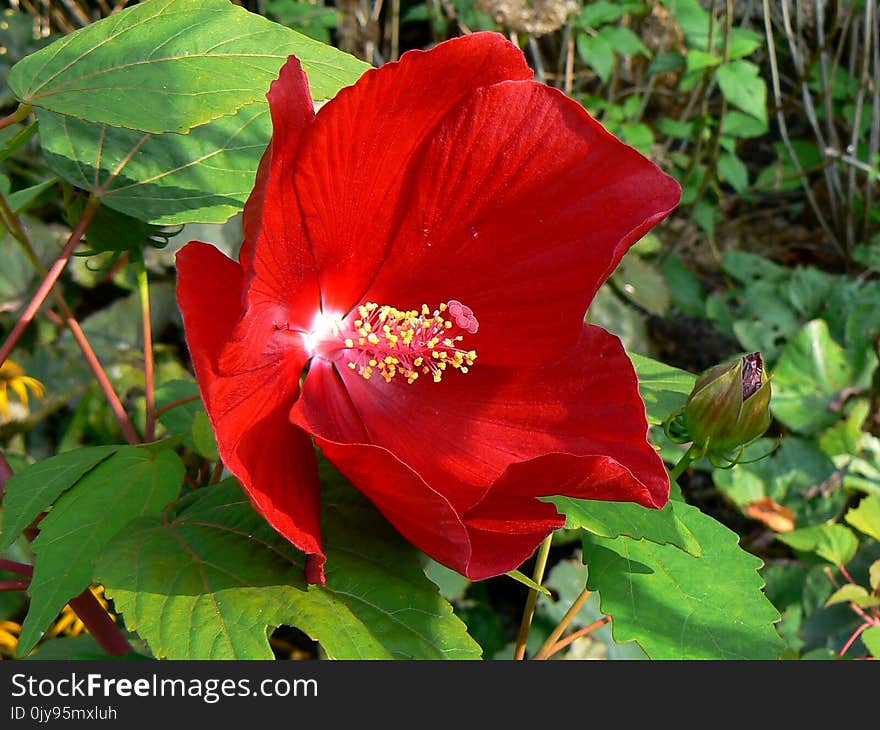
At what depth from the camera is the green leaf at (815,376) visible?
5.75ft

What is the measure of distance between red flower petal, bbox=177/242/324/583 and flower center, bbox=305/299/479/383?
0.09 m

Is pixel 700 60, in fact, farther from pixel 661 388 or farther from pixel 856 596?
pixel 661 388

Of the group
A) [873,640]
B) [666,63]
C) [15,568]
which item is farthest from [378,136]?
[666,63]

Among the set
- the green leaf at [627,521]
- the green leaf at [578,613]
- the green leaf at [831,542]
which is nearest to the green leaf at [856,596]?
the green leaf at [831,542]

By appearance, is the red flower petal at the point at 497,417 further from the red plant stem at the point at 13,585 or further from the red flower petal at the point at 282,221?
the red plant stem at the point at 13,585

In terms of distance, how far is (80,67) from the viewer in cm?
62

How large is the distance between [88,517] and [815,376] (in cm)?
152

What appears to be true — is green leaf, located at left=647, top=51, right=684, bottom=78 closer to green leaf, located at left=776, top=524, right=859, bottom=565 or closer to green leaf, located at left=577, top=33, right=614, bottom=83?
green leaf, located at left=577, top=33, right=614, bottom=83

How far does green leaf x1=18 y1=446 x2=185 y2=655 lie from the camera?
0.56m

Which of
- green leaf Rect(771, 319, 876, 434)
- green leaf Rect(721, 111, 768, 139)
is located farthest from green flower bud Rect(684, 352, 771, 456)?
green leaf Rect(721, 111, 768, 139)

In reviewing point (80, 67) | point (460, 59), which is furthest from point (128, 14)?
point (460, 59)

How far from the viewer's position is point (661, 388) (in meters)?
0.74

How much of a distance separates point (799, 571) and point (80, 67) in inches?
52.6
